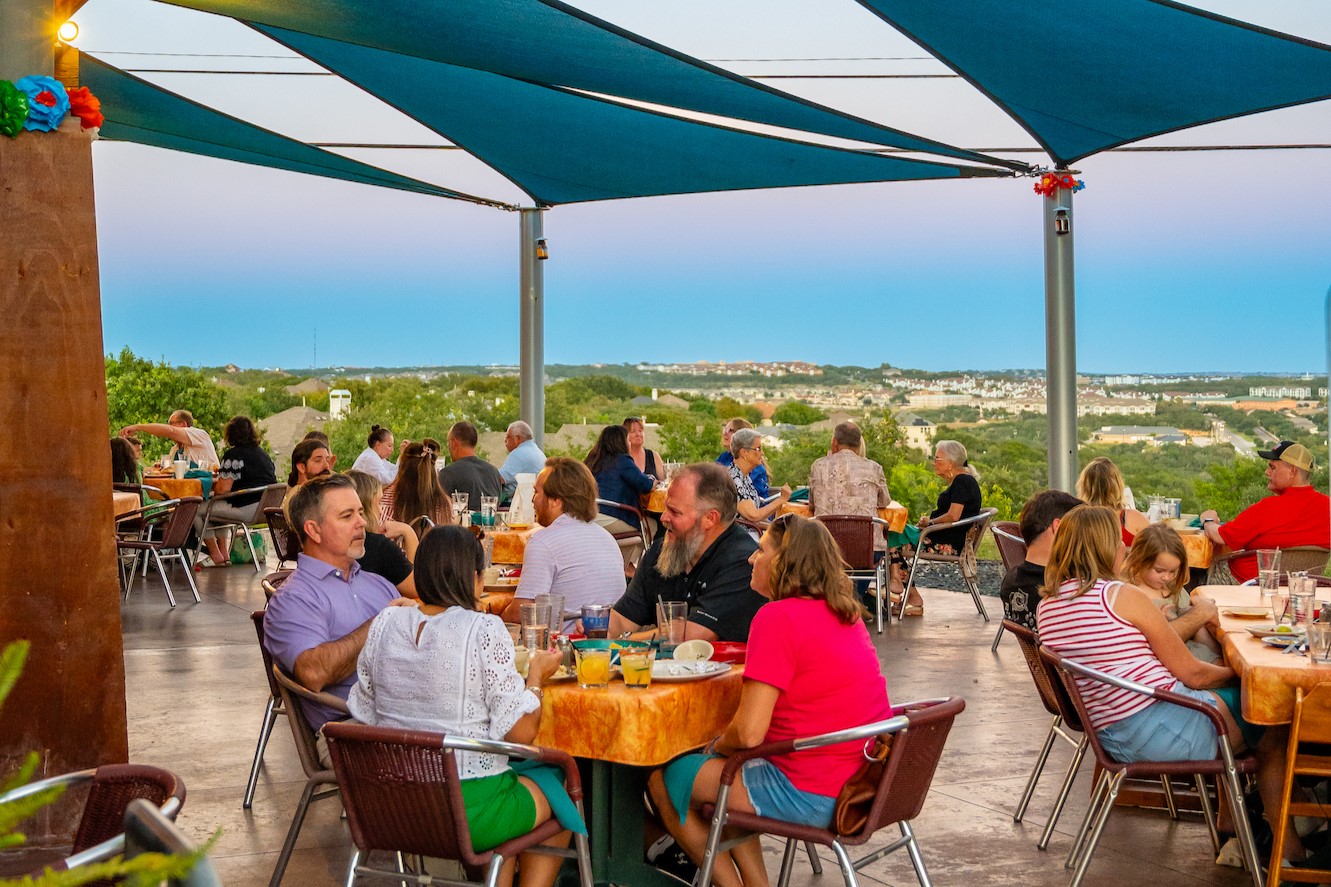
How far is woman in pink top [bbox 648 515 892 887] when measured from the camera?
3432 millimetres

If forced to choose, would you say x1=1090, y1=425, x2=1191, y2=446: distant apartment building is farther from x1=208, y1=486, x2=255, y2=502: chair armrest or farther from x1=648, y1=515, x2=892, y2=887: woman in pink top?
x1=648, y1=515, x2=892, y2=887: woman in pink top

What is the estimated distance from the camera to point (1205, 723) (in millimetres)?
4020

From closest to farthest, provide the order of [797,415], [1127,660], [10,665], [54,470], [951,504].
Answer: [10,665], [1127,660], [54,470], [951,504], [797,415]

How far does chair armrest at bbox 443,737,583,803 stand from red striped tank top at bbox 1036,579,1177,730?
1657mm

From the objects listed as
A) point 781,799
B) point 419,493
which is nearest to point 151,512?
point 419,493

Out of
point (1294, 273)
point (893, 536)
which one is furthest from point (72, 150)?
point (1294, 273)

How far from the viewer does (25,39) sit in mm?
4414

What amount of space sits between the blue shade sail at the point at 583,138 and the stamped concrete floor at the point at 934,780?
3.10 m

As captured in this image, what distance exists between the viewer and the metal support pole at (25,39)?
438 centimetres

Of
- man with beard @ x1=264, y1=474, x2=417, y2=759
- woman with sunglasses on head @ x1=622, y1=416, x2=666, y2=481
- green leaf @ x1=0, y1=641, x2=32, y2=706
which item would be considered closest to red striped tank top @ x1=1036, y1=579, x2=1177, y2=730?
man with beard @ x1=264, y1=474, x2=417, y2=759

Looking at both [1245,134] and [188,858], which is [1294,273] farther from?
[188,858]

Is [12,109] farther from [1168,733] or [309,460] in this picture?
[309,460]

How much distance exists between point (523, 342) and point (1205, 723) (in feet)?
31.6

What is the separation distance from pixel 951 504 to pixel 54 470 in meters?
6.65
